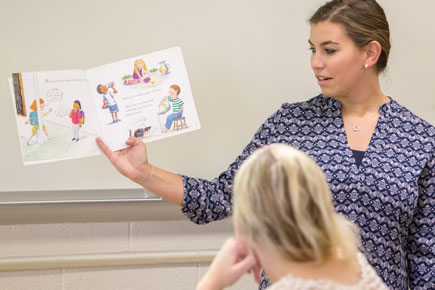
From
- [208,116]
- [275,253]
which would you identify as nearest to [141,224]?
[208,116]

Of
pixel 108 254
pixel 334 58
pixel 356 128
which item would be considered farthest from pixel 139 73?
pixel 108 254

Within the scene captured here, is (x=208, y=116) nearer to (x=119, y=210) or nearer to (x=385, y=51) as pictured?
(x=119, y=210)

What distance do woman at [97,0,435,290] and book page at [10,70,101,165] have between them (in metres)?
0.07

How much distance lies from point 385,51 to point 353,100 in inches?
6.4

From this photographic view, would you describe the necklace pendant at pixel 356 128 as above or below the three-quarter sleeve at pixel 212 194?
above

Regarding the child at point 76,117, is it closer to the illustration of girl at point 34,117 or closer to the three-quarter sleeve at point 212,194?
the illustration of girl at point 34,117

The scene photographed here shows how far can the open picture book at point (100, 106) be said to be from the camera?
1680mm

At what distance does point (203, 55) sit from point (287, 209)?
1.18 metres

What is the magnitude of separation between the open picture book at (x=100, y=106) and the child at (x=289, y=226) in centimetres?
66

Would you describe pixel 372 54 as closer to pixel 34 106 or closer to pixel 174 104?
pixel 174 104

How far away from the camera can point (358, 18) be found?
1775 millimetres

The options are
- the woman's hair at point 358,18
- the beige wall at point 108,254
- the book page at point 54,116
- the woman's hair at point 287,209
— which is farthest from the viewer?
the beige wall at point 108,254

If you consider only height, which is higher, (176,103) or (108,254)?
(176,103)

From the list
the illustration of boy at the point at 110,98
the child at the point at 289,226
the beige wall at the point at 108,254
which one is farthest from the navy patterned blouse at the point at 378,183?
the child at the point at 289,226
